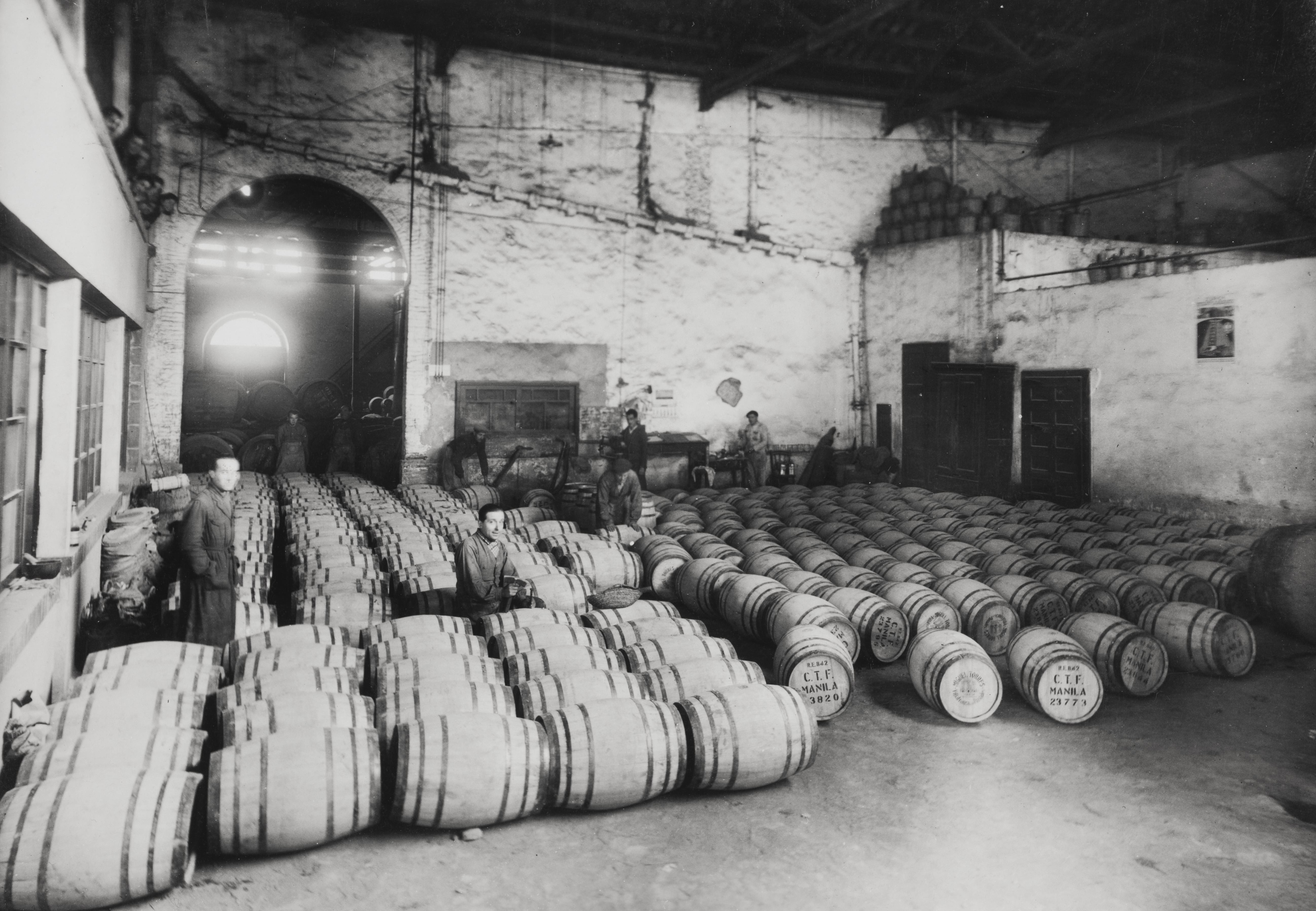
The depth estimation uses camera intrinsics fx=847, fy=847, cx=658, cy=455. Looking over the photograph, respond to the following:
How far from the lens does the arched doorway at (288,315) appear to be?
21.5 m

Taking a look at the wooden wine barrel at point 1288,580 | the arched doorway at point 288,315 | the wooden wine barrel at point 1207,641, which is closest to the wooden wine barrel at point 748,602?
the wooden wine barrel at point 1207,641

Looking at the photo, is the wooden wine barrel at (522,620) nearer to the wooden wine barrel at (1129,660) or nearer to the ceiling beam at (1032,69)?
the wooden wine barrel at (1129,660)

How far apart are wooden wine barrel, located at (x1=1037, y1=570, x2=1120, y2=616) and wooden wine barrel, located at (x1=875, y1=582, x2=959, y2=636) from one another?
1067 millimetres

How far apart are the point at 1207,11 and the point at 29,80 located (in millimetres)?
16890

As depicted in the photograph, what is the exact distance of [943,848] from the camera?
4094mm

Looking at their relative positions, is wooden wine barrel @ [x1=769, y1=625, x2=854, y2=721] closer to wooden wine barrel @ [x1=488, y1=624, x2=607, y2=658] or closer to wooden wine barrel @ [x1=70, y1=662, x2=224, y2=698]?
wooden wine barrel @ [x1=488, y1=624, x2=607, y2=658]

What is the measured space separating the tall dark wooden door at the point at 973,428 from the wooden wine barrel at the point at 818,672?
8968 mm

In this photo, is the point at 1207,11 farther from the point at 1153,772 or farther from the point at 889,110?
the point at 1153,772

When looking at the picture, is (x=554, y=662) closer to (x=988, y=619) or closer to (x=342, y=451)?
(x=988, y=619)

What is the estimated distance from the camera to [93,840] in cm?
329

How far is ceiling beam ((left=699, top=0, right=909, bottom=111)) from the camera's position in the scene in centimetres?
1248

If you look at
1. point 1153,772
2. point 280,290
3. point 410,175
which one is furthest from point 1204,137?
point 280,290

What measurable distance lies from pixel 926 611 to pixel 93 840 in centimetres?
568

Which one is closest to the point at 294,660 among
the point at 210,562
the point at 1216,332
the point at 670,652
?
the point at 210,562
